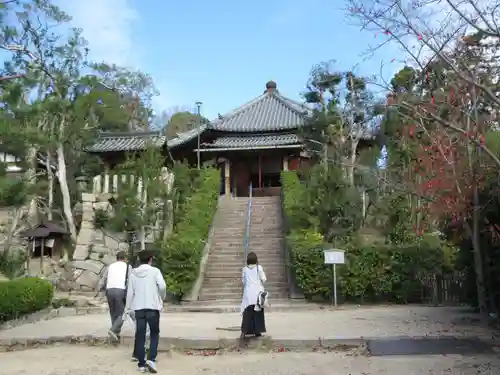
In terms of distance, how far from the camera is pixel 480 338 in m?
8.27

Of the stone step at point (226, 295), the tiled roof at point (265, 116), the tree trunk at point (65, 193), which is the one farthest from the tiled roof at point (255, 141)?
the stone step at point (226, 295)

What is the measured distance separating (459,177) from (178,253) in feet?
26.2

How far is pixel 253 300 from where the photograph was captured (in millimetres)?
8117

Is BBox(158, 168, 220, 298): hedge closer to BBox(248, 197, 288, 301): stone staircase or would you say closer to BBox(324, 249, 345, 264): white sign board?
BBox(248, 197, 288, 301): stone staircase

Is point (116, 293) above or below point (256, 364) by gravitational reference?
above

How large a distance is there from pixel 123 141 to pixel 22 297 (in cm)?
1647

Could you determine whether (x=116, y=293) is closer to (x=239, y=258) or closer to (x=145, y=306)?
(x=145, y=306)

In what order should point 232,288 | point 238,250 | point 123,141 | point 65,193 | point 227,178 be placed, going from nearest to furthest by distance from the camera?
point 232,288 → point 238,250 → point 65,193 → point 123,141 → point 227,178

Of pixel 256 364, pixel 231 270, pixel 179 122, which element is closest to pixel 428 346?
pixel 256 364

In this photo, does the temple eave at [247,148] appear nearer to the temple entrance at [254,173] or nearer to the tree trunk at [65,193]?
the temple entrance at [254,173]

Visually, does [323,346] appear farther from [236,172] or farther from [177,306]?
[236,172]

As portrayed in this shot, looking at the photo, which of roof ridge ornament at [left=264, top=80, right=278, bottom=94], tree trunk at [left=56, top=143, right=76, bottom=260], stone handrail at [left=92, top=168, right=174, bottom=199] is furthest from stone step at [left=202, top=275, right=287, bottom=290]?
roof ridge ornament at [left=264, top=80, right=278, bottom=94]

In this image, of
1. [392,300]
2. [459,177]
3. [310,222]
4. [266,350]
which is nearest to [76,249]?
[310,222]

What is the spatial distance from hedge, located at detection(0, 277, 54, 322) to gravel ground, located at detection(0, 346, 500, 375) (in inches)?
122
